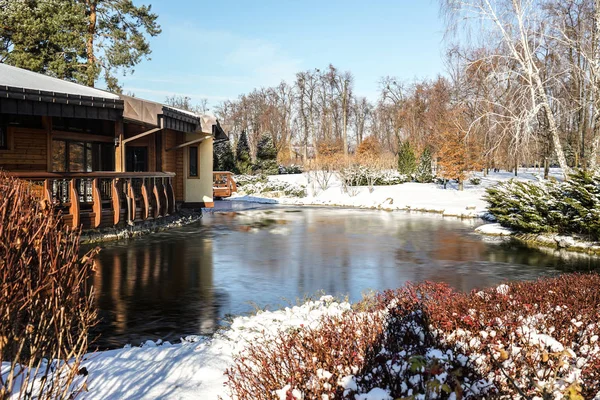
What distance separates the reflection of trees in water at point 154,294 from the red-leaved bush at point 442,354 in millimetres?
2586

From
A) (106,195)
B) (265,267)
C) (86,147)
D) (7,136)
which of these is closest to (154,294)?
(265,267)

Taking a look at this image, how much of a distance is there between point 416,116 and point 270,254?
47.9 metres

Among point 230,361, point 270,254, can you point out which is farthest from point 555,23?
point 230,361

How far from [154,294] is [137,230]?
6.59 metres

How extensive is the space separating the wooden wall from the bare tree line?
13263 millimetres

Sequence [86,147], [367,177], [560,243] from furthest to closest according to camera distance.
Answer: [367,177] → [86,147] → [560,243]

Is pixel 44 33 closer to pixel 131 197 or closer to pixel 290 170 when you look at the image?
pixel 131 197

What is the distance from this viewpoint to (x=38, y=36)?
25078 millimetres

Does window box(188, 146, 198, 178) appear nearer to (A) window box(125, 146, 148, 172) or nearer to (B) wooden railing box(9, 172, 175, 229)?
(A) window box(125, 146, 148, 172)

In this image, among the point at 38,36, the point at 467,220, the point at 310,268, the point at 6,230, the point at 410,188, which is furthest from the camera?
the point at 410,188

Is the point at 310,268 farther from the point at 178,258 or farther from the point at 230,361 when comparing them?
the point at 230,361

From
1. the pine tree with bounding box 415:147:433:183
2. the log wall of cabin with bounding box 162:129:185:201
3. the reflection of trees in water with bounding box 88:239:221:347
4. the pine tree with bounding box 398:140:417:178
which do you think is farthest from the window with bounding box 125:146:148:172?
the pine tree with bounding box 398:140:417:178

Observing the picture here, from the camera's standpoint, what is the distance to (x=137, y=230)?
1381cm

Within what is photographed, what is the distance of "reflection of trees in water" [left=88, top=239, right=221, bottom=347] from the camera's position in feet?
19.6
